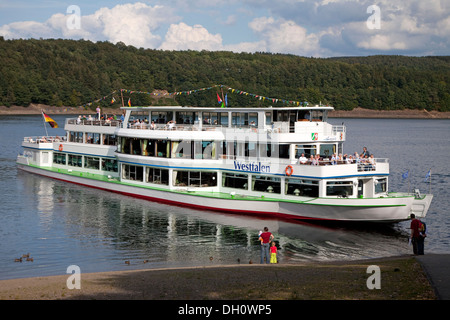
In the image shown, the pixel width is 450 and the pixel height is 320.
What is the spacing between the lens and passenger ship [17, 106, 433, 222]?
112ft

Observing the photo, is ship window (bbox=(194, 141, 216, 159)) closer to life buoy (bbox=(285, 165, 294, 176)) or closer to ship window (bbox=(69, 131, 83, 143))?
life buoy (bbox=(285, 165, 294, 176))

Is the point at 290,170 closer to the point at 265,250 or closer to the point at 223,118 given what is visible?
the point at 223,118

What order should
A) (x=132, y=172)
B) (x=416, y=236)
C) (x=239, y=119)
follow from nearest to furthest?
1. (x=416, y=236)
2. (x=239, y=119)
3. (x=132, y=172)

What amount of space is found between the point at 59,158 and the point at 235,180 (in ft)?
82.0

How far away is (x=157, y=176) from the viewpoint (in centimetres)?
4262

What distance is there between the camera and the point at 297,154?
36531 millimetres

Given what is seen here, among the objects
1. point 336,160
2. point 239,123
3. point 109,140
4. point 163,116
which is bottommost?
point 336,160

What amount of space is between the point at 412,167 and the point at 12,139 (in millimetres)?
66522

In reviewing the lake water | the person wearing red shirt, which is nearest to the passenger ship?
the lake water

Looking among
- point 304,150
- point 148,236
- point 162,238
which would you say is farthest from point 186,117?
point 162,238

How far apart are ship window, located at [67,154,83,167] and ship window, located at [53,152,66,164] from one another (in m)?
1.11

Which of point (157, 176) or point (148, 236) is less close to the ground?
point (157, 176)

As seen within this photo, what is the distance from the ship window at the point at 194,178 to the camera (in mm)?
40250

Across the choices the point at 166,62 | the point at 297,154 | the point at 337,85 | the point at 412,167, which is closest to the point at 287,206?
the point at 297,154
